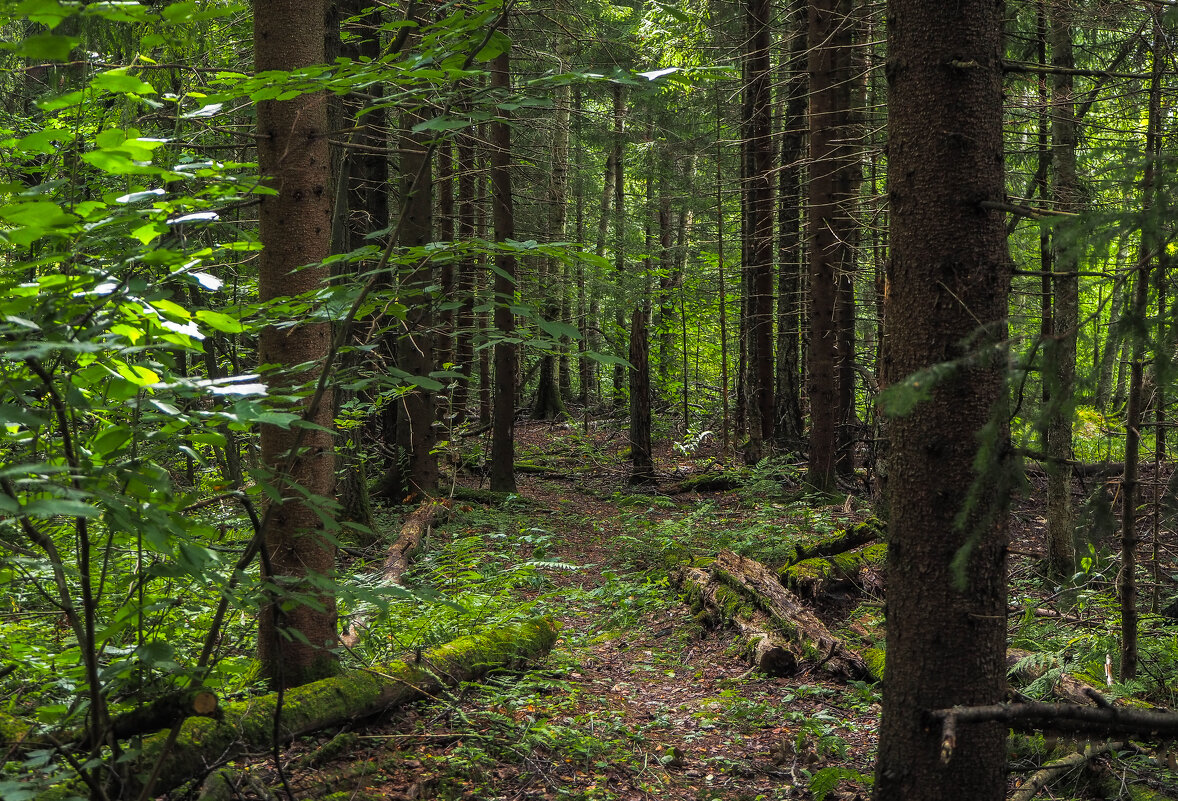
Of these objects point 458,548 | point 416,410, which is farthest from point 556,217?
point 458,548

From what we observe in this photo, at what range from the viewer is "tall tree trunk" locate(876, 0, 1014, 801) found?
2.78m

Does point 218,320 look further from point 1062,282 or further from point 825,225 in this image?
point 825,225

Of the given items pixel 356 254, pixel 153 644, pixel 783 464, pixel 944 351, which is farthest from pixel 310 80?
pixel 783 464

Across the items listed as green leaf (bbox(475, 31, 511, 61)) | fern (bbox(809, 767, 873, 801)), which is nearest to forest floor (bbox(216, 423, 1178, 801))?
fern (bbox(809, 767, 873, 801))

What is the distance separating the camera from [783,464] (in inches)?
515

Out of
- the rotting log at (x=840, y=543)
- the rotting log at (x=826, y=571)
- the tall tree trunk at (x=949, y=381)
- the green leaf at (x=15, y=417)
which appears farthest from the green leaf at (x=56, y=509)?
the rotting log at (x=840, y=543)

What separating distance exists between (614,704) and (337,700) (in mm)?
2015

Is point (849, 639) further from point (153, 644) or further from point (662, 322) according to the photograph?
point (662, 322)

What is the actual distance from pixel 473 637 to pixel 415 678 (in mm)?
810

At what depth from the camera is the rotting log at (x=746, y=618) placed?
5824 millimetres

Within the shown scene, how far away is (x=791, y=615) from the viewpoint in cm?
651

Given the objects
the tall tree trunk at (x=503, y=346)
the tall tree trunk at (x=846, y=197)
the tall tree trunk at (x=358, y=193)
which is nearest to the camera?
the tall tree trunk at (x=358, y=193)

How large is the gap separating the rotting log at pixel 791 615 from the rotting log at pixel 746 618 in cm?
9

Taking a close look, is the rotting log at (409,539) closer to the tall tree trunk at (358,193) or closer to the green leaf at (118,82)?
the tall tree trunk at (358,193)
